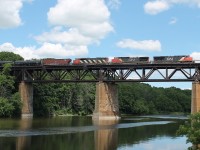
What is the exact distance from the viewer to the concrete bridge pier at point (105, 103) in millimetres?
99250

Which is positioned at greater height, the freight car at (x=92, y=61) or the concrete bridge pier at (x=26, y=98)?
the freight car at (x=92, y=61)

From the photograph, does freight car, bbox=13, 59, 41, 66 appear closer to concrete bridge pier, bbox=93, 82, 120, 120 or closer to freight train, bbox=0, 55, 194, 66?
freight train, bbox=0, 55, 194, 66

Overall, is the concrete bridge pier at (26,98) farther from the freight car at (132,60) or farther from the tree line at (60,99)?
the freight car at (132,60)

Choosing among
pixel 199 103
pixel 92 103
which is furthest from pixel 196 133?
pixel 92 103

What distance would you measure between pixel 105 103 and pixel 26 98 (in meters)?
20.6

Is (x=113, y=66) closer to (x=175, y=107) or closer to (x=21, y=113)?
(x=21, y=113)

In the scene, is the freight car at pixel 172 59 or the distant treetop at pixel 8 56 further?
the distant treetop at pixel 8 56

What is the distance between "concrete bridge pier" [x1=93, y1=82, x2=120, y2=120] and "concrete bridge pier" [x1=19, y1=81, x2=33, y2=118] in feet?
56.0

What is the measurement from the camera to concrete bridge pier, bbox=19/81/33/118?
104794mm

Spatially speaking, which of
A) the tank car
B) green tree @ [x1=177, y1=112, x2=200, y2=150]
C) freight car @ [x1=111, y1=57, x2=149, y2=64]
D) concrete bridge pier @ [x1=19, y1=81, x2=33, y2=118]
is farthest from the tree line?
green tree @ [x1=177, y1=112, x2=200, y2=150]

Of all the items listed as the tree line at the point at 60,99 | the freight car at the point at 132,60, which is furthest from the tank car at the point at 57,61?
the freight car at the point at 132,60

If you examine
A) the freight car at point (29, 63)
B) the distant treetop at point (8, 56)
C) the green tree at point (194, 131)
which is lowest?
the green tree at point (194, 131)

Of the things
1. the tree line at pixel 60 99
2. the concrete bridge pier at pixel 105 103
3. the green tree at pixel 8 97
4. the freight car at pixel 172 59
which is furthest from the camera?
the tree line at pixel 60 99

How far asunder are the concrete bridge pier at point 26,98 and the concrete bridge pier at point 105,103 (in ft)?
56.0
